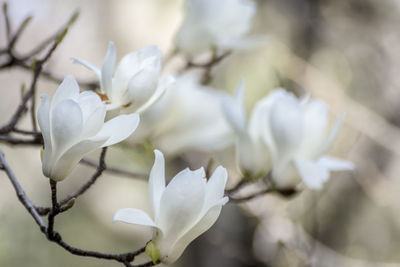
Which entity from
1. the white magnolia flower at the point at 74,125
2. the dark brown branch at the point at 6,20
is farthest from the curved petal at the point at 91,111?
the dark brown branch at the point at 6,20

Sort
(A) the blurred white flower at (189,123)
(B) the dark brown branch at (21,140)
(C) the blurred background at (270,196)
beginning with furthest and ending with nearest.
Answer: (C) the blurred background at (270,196)
(A) the blurred white flower at (189,123)
(B) the dark brown branch at (21,140)

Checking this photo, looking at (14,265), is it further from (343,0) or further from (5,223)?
(343,0)

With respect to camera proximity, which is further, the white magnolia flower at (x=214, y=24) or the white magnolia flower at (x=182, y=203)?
the white magnolia flower at (x=214, y=24)

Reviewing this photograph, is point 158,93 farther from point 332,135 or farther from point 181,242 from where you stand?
point 332,135

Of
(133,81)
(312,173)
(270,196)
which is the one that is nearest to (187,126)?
(312,173)

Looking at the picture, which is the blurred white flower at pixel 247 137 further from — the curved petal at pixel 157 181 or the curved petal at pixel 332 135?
the curved petal at pixel 157 181

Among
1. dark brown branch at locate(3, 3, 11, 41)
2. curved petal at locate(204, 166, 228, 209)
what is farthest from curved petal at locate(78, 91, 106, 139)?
dark brown branch at locate(3, 3, 11, 41)

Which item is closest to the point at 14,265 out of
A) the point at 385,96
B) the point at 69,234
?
the point at 69,234
